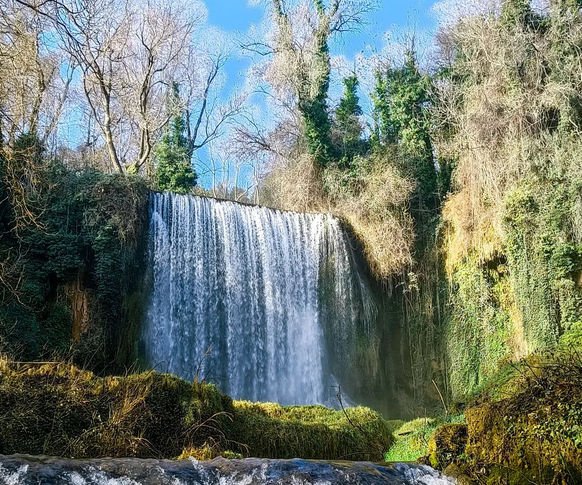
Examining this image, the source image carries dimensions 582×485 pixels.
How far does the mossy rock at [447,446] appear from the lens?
5117 millimetres

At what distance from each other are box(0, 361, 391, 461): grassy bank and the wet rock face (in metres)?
1.27

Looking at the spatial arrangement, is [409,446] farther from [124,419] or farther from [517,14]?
[517,14]

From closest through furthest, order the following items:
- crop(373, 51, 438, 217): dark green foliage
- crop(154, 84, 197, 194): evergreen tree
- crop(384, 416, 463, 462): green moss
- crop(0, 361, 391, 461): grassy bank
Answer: crop(0, 361, 391, 461): grassy bank < crop(384, 416, 463, 462): green moss < crop(373, 51, 438, 217): dark green foliage < crop(154, 84, 197, 194): evergreen tree

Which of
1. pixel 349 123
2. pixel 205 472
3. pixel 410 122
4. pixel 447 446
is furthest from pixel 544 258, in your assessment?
pixel 205 472

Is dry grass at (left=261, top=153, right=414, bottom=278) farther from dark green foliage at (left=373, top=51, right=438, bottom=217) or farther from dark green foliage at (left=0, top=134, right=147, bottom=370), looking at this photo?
dark green foliage at (left=0, top=134, right=147, bottom=370)

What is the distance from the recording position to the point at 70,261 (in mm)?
13992

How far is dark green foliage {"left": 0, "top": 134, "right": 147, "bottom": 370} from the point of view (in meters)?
13.0

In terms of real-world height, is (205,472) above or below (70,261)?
below

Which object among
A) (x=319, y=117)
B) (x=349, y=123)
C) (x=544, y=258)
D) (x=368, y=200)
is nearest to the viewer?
(x=544, y=258)

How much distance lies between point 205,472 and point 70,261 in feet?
33.4

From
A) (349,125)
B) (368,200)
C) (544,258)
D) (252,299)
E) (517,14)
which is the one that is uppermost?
(517,14)

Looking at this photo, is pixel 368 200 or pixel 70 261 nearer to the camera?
pixel 70 261

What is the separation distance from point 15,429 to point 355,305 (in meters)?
12.6

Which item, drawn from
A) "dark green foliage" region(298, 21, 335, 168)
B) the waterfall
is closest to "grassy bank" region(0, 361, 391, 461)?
→ the waterfall
